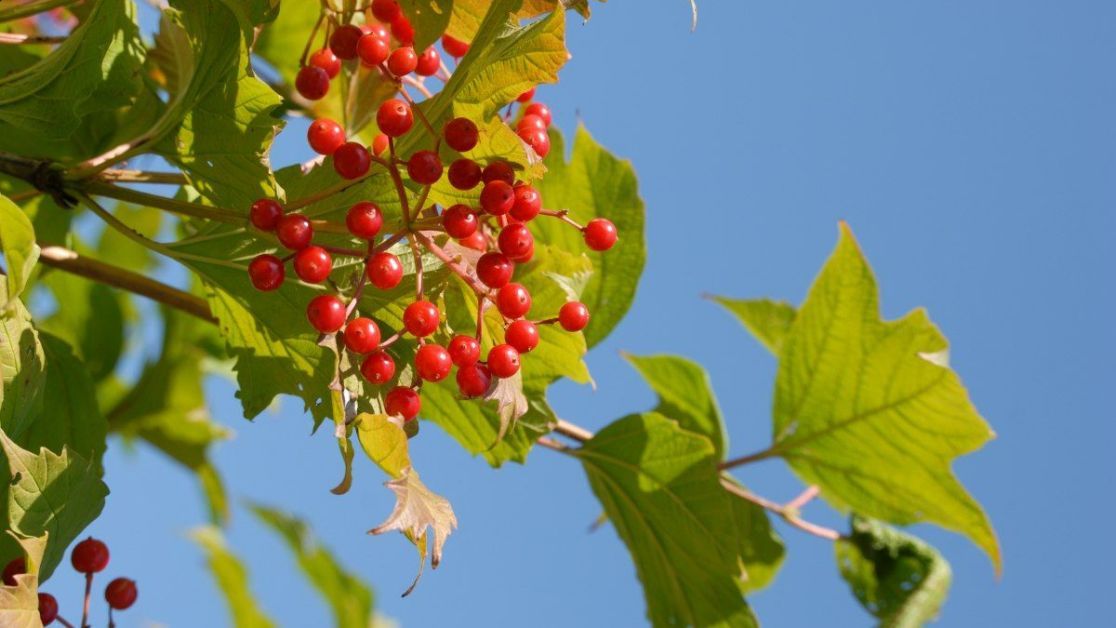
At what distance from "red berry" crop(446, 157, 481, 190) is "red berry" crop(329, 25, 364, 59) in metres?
0.17

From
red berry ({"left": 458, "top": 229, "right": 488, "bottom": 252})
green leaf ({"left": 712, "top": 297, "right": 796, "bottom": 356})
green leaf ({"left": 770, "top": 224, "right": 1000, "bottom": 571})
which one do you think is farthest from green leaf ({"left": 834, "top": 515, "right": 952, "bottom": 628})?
red berry ({"left": 458, "top": 229, "right": 488, "bottom": 252})

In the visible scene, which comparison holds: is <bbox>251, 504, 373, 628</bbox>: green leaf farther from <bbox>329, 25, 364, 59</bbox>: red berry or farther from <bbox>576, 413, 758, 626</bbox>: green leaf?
<bbox>329, 25, 364, 59</bbox>: red berry

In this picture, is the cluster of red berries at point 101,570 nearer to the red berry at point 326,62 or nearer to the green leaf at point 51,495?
the green leaf at point 51,495

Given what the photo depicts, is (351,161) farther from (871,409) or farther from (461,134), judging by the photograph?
(871,409)

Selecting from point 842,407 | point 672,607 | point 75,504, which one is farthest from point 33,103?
point 842,407

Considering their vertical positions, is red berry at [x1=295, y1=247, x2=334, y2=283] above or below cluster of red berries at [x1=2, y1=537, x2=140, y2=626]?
above

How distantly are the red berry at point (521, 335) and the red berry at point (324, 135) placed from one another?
0.71 feet

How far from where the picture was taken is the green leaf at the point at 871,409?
1554mm

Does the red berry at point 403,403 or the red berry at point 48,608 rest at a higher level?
the red berry at point 403,403

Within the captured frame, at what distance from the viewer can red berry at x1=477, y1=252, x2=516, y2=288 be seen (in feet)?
2.95

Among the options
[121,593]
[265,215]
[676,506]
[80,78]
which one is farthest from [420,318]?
[676,506]

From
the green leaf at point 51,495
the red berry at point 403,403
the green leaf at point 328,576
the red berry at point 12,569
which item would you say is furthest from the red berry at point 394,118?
the green leaf at point 328,576

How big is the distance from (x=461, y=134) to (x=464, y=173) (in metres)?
0.04

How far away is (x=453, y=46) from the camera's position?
3.66 feet
